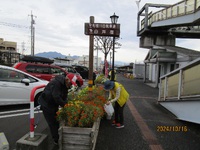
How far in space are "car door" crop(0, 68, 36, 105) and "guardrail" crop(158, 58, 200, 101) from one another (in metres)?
5.56

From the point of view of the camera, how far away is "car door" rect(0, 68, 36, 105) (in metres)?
5.82

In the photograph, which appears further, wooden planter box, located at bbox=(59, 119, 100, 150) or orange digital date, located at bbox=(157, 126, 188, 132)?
orange digital date, located at bbox=(157, 126, 188, 132)

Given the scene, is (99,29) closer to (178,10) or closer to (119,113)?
(119,113)

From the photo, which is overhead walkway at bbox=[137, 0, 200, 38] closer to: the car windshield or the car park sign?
the car park sign

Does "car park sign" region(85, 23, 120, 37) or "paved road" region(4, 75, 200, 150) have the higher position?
"car park sign" region(85, 23, 120, 37)

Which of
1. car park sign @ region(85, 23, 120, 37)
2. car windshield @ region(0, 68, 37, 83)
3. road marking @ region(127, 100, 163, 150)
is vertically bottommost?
road marking @ region(127, 100, 163, 150)

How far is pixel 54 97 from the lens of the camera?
10.3ft

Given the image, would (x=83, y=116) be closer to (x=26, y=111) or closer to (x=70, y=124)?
(x=70, y=124)

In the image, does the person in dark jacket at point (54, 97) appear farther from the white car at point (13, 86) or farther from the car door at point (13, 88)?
the car door at point (13, 88)

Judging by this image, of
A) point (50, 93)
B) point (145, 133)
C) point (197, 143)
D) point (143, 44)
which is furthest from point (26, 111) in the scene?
point (143, 44)

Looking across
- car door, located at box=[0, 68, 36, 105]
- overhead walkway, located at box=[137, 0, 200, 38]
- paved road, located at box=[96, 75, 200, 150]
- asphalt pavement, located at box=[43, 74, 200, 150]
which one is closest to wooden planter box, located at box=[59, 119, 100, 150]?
asphalt pavement, located at box=[43, 74, 200, 150]

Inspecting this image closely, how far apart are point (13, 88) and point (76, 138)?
13.1 ft

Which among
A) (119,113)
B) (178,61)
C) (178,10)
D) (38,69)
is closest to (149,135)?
(119,113)

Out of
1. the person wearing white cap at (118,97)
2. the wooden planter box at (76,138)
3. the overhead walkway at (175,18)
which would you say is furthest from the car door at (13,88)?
the overhead walkway at (175,18)
